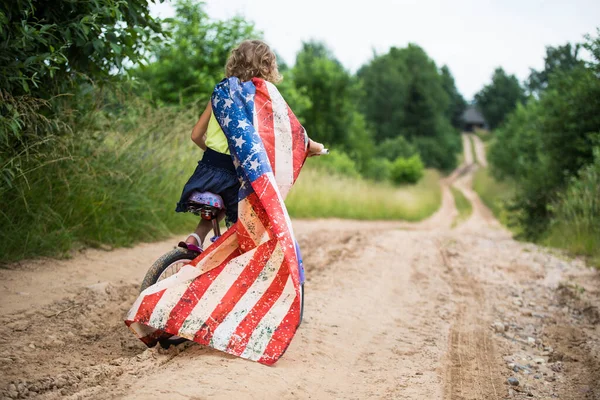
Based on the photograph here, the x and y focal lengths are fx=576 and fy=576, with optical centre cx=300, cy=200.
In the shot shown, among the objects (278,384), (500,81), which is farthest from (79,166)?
(500,81)

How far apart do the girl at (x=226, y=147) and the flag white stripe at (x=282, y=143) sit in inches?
6.2

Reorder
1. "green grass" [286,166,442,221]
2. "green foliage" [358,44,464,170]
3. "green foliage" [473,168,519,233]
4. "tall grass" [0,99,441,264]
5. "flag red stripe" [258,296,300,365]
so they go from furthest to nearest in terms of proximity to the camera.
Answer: "green foliage" [358,44,464,170]
"green foliage" [473,168,519,233]
"green grass" [286,166,442,221]
"tall grass" [0,99,441,264]
"flag red stripe" [258,296,300,365]

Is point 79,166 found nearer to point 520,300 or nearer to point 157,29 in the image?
point 157,29

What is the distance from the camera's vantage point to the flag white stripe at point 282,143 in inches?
154

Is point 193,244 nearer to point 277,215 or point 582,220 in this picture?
point 277,215

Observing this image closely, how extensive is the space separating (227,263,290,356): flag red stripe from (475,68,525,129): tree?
359ft

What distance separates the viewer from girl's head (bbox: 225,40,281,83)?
391cm

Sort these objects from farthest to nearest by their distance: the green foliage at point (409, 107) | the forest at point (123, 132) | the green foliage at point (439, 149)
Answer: the green foliage at point (409, 107) < the green foliage at point (439, 149) < the forest at point (123, 132)

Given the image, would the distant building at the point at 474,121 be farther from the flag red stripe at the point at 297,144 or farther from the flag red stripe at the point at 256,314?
the flag red stripe at the point at 256,314

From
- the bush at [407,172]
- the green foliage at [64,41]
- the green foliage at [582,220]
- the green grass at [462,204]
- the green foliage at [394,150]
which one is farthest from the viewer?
the green foliage at [394,150]

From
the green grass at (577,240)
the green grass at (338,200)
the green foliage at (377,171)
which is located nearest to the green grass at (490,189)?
the green foliage at (377,171)

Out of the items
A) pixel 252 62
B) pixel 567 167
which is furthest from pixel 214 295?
pixel 567 167

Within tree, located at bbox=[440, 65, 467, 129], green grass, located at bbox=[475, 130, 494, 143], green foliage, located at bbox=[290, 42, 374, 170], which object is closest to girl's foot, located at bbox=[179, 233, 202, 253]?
green foliage, located at bbox=[290, 42, 374, 170]

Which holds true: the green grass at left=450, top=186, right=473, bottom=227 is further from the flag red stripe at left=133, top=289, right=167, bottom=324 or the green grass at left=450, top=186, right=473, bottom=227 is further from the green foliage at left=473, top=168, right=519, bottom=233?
the flag red stripe at left=133, top=289, right=167, bottom=324
